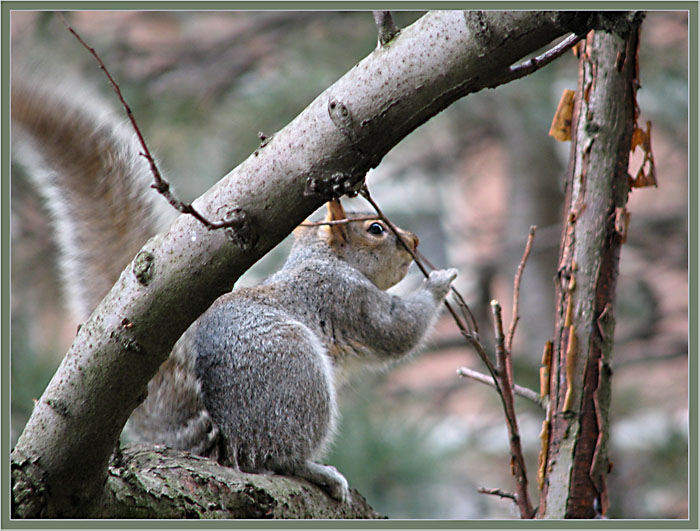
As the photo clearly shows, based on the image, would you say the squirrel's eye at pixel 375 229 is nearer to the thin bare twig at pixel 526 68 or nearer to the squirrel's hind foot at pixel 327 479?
the squirrel's hind foot at pixel 327 479

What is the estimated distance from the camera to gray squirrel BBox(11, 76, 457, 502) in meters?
1.00

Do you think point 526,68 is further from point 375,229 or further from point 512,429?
point 375,229

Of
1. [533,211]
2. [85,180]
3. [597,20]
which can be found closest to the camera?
[597,20]

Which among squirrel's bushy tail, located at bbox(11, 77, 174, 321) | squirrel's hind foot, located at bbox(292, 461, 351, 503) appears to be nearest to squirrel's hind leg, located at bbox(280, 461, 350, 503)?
squirrel's hind foot, located at bbox(292, 461, 351, 503)

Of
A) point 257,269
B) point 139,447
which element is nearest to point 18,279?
point 257,269

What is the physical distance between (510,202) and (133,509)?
286 centimetres

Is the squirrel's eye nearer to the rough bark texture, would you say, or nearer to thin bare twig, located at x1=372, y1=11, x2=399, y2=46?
the rough bark texture

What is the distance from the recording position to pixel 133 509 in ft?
2.77

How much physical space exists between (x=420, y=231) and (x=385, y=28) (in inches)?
108

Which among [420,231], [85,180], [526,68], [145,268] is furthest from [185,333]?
[420,231]

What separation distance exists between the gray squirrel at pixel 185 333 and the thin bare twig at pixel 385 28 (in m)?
0.43

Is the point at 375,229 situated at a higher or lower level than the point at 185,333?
higher

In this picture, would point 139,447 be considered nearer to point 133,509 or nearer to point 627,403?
point 133,509

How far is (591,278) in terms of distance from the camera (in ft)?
3.91
